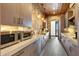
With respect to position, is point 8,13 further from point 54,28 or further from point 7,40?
point 54,28

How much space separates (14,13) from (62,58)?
91 centimetres

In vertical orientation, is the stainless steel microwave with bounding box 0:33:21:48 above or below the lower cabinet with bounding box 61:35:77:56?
above

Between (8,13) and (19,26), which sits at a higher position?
(8,13)

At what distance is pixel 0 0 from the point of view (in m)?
1.69

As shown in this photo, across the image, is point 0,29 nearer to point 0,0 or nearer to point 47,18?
point 0,0

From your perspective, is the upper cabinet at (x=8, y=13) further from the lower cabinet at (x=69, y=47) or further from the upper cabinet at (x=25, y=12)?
the lower cabinet at (x=69, y=47)

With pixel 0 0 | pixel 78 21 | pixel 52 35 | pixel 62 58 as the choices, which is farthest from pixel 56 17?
pixel 0 0

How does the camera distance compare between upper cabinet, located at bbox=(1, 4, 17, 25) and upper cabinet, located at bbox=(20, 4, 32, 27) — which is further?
upper cabinet, located at bbox=(20, 4, 32, 27)

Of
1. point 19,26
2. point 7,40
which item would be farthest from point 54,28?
point 7,40

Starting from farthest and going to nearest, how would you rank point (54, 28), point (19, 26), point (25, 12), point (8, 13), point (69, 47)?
point (69, 47)
point (25, 12)
point (54, 28)
point (19, 26)
point (8, 13)

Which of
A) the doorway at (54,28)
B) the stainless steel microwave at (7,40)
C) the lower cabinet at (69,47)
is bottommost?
the lower cabinet at (69,47)

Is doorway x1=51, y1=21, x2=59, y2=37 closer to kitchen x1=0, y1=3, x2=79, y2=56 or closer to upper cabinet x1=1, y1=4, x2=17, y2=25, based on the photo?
kitchen x1=0, y1=3, x2=79, y2=56

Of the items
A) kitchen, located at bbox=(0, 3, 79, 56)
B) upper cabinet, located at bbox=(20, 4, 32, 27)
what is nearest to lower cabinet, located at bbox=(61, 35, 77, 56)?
kitchen, located at bbox=(0, 3, 79, 56)

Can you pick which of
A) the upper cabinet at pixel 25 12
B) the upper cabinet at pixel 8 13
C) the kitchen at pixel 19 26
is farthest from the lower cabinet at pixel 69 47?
the upper cabinet at pixel 8 13
